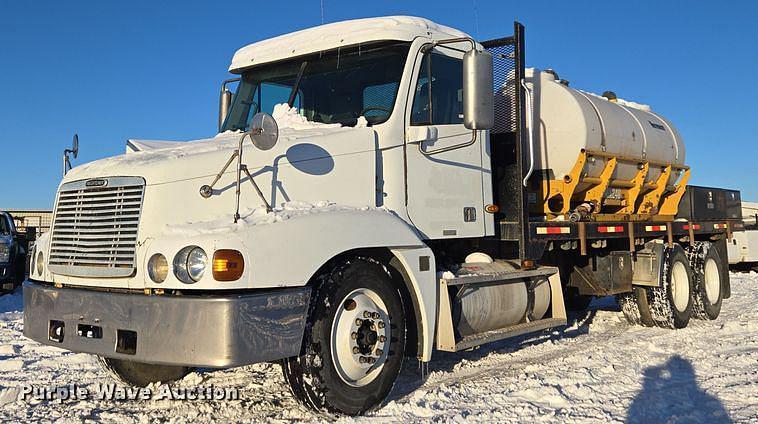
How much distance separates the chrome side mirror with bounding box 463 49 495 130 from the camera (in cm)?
527

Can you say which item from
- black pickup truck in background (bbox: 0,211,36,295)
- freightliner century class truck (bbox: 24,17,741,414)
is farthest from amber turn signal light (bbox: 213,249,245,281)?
black pickup truck in background (bbox: 0,211,36,295)

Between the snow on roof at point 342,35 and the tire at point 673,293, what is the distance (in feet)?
16.3

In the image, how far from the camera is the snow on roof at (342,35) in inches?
228

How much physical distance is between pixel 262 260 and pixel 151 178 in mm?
995

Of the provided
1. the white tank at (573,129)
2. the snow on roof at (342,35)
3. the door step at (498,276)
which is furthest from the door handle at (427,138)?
the white tank at (573,129)

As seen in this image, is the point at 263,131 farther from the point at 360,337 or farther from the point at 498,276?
the point at 498,276

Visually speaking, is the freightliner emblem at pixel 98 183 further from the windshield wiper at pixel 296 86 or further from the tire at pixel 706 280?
the tire at pixel 706 280

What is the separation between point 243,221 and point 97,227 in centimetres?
110

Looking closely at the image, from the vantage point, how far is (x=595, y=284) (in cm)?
895

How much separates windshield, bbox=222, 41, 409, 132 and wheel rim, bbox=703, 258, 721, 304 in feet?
23.3

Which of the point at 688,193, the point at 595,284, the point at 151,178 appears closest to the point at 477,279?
the point at 151,178

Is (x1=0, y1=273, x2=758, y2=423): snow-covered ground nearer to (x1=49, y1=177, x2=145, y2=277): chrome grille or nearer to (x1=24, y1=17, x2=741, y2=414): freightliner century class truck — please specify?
(x1=24, y1=17, x2=741, y2=414): freightliner century class truck

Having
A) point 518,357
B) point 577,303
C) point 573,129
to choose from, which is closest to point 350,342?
point 518,357

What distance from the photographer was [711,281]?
420 inches
